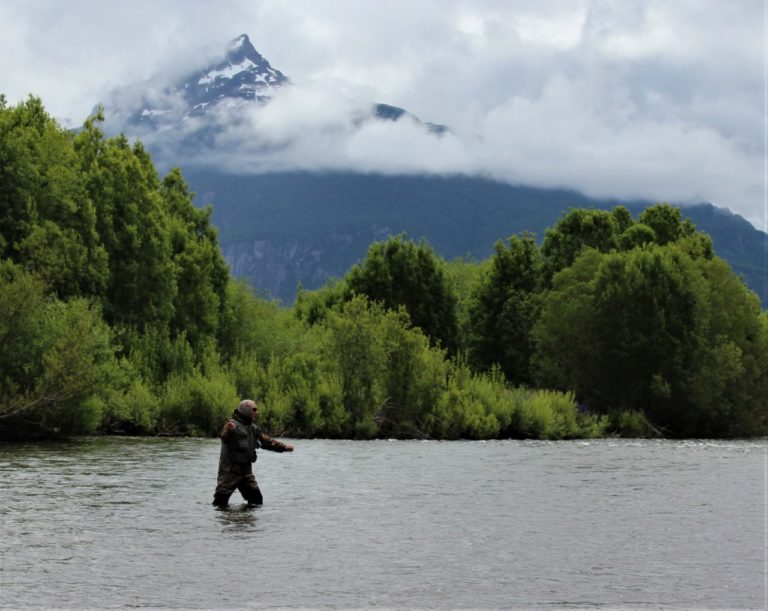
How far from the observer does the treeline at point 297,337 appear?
47.9 metres

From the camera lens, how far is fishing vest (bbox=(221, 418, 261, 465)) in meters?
23.5

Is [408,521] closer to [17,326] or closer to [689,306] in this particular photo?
[17,326]

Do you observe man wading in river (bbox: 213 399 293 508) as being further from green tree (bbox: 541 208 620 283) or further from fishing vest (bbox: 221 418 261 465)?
green tree (bbox: 541 208 620 283)

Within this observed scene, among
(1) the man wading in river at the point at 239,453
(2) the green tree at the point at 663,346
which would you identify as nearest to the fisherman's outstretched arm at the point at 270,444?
(1) the man wading in river at the point at 239,453

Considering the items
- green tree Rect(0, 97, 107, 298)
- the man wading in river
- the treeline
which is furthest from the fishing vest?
green tree Rect(0, 97, 107, 298)

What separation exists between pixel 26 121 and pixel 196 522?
4289 cm

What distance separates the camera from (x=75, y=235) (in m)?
55.7

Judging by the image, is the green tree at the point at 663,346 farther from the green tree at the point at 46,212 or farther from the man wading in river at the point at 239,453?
the man wading in river at the point at 239,453

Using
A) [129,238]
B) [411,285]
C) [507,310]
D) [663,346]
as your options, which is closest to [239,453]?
[129,238]

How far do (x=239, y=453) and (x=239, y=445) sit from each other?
199mm

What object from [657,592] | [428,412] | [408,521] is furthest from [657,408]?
[657,592]

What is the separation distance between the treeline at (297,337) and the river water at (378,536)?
1107 cm

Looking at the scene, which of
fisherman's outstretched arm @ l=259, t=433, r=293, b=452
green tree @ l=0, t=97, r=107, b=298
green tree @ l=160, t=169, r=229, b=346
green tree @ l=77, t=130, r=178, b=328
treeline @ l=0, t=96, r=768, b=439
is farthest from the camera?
green tree @ l=160, t=169, r=229, b=346

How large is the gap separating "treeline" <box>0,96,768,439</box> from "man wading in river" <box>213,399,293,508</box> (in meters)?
20.5
